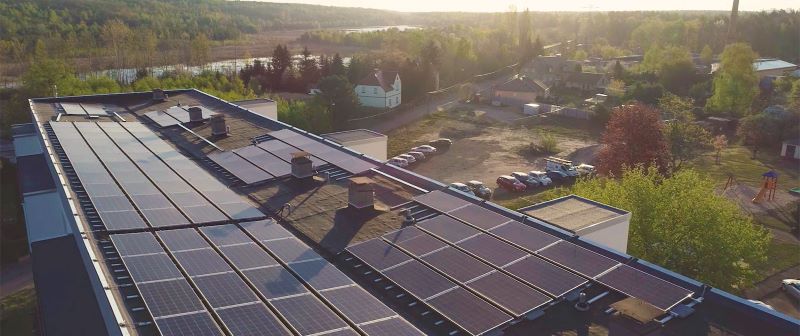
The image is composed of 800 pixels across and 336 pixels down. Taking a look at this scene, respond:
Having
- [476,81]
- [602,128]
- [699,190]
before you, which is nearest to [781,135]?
[602,128]

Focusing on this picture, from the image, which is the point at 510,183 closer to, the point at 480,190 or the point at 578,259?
the point at 480,190

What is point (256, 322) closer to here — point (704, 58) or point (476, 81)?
point (476, 81)

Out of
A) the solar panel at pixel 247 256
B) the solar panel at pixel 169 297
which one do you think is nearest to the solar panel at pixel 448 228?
the solar panel at pixel 247 256

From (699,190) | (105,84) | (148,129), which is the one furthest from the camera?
(105,84)

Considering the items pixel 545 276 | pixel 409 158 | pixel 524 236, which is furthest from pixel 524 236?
pixel 409 158

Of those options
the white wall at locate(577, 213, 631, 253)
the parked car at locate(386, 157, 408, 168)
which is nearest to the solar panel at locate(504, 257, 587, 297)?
the white wall at locate(577, 213, 631, 253)

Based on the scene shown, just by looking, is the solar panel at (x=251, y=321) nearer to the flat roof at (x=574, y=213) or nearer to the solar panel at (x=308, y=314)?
the solar panel at (x=308, y=314)

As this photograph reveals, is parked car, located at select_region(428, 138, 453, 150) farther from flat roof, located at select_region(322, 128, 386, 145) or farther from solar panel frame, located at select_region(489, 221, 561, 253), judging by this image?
solar panel frame, located at select_region(489, 221, 561, 253)
